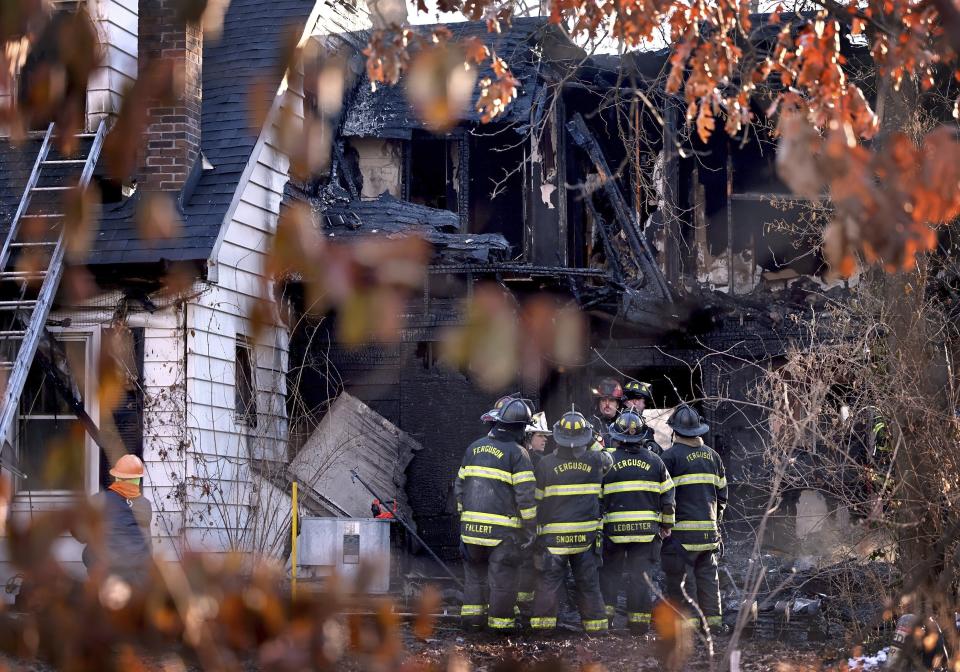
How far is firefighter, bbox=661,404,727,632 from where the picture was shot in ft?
35.6

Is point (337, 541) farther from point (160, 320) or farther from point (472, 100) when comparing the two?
point (472, 100)

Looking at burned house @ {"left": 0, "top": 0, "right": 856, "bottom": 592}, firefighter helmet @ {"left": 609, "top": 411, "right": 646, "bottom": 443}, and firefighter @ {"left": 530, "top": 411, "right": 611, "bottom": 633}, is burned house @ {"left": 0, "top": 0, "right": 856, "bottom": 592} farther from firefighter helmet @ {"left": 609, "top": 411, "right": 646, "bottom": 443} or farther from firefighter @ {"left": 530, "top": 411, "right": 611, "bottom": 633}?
firefighter helmet @ {"left": 609, "top": 411, "right": 646, "bottom": 443}

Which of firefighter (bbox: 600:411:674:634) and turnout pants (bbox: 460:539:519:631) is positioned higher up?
firefighter (bbox: 600:411:674:634)

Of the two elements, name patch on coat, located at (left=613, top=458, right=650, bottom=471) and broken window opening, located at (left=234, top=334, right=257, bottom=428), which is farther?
broken window opening, located at (left=234, top=334, right=257, bottom=428)

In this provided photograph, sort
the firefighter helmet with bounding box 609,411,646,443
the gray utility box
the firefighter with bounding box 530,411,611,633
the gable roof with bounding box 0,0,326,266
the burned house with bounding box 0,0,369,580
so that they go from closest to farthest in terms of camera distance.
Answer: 1. the firefighter with bounding box 530,411,611,633
2. the firefighter helmet with bounding box 609,411,646,443
3. the burned house with bounding box 0,0,369,580
4. the gable roof with bounding box 0,0,326,266
5. the gray utility box

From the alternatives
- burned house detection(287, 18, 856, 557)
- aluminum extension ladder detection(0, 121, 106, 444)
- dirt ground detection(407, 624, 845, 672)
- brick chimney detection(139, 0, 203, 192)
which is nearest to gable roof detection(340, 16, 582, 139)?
burned house detection(287, 18, 856, 557)

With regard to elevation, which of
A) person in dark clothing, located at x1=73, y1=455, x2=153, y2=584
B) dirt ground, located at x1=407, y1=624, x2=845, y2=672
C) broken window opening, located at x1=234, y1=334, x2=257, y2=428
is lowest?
dirt ground, located at x1=407, y1=624, x2=845, y2=672

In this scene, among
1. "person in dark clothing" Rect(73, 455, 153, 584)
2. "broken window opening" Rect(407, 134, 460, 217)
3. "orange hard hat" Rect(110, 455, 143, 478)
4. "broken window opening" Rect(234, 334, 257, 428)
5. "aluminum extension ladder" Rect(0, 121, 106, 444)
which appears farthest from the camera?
"broken window opening" Rect(407, 134, 460, 217)

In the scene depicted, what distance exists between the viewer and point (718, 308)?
609 inches

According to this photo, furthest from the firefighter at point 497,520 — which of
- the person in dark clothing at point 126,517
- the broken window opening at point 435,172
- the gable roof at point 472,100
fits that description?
the broken window opening at point 435,172

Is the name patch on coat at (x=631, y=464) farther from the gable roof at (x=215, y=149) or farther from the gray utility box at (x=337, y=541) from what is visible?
the gable roof at (x=215, y=149)

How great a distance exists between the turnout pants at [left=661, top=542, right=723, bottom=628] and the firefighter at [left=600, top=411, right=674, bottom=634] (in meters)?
0.15

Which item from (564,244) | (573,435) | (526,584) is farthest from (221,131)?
(526,584)

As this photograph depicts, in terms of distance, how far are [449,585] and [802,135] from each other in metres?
10.1
